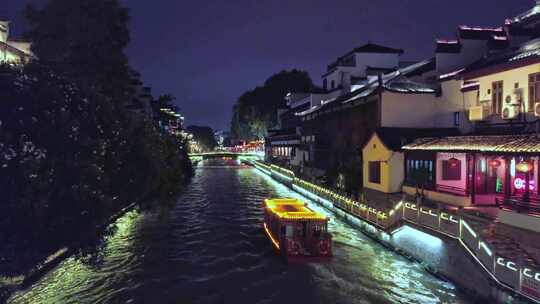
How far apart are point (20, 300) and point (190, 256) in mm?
8008

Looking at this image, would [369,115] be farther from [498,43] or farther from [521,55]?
[521,55]

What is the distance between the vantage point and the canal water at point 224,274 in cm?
1526

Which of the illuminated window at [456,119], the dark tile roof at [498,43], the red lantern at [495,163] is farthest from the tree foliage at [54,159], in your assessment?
the dark tile roof at [498,43]

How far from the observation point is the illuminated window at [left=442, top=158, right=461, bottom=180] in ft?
84.6

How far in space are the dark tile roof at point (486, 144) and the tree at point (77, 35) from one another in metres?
23.2

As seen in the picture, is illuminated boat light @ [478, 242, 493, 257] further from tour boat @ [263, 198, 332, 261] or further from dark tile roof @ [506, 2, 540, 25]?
dark tile roof @ [506, 2, 540, 25]

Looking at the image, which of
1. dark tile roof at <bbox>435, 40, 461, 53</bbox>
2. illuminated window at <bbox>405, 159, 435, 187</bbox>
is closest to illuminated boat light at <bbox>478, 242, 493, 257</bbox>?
illuminated window at <bbox>405, 159, 435, 187</bbox>

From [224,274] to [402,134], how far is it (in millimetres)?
19367

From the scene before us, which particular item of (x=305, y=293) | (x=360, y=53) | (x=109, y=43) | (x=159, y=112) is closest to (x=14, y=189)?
(x=305, y=293)

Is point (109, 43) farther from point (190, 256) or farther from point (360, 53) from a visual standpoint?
point (360, 53)

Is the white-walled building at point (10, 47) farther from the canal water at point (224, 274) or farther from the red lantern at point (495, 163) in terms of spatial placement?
the red lantern at point (495, 163)

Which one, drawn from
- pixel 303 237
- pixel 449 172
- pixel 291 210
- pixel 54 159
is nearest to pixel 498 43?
pixel 449 172

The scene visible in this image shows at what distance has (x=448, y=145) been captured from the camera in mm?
24156

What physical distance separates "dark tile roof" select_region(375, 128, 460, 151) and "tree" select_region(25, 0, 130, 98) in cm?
2134
